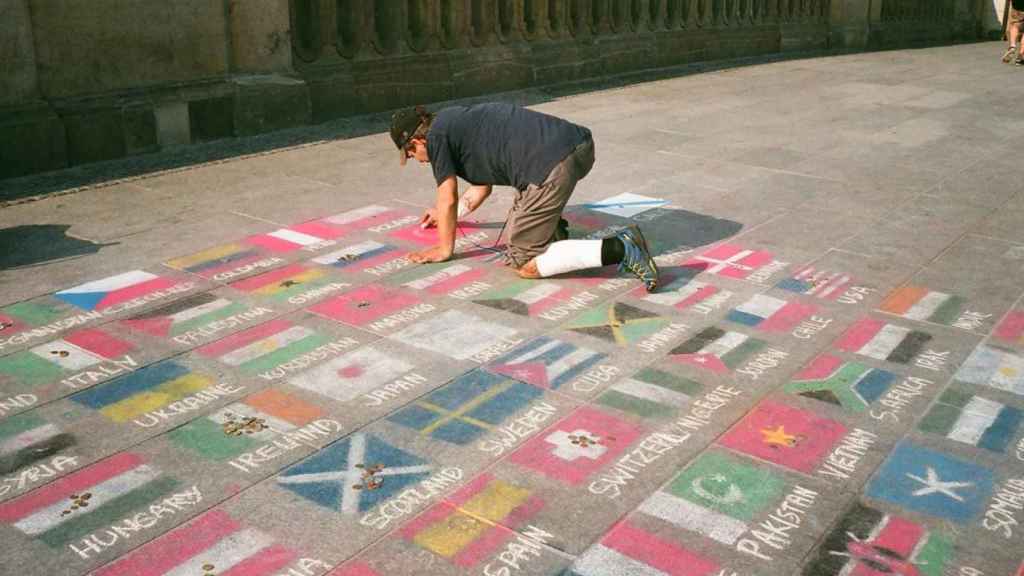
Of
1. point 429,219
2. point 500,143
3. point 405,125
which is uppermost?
point 405,125

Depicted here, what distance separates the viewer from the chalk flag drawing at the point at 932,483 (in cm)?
367

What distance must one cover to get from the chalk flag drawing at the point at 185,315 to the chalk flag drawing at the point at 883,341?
3128mm

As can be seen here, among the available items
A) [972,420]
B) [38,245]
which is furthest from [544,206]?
[38,245]

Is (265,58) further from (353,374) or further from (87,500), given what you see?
(87,500)

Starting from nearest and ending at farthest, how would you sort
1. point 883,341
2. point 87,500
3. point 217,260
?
point 87,500 < point 883,341 < point 217,260

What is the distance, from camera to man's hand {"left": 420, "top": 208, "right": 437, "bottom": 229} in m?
6.96

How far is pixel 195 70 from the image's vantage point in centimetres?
957

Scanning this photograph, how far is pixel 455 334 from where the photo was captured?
17.1 feet

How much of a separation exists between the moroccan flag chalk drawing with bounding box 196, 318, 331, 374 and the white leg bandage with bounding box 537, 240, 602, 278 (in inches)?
56.1

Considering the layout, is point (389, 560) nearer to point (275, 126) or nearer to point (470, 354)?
point (470, 354)

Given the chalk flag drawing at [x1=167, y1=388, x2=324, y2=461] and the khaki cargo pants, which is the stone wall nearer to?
the khaki cargo pants

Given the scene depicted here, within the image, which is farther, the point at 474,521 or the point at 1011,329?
the point at 1011,329

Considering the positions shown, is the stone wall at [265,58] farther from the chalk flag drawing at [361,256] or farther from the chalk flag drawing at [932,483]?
the chalk flag drawing at [932,483]

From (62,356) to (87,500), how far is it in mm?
1434
